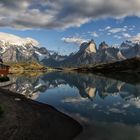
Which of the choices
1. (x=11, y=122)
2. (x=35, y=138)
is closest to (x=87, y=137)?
(x=35, y=138)

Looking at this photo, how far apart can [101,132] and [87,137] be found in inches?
126

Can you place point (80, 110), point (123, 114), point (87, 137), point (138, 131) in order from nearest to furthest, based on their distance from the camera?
point (87, 137), point (138, 131), point (123, 114), point (80, 110)

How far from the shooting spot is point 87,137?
1465 inches

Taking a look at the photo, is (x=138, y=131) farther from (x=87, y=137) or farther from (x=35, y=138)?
(x=35, y=138)

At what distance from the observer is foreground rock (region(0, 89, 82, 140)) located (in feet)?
112

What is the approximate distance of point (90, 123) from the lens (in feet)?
152

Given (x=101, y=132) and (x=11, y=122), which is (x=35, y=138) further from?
(x=101, y=132)

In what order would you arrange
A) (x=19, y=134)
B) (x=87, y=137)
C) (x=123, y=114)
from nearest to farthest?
(x=19, y=134)
(x=87, y=137)
(x=123, y=114)

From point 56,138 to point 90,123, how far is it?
12.2m

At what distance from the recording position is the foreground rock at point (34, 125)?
3425cm

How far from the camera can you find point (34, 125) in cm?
3938

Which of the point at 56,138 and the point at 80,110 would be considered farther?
the point at 80,110

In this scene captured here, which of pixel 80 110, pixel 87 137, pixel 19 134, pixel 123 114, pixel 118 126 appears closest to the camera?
pixel 19 134

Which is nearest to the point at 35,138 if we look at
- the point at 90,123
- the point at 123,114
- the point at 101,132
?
the point at 101,132
